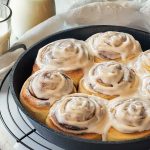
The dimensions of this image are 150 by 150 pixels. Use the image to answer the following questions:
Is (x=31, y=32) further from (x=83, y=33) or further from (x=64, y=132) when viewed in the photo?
(x=64, y=132)

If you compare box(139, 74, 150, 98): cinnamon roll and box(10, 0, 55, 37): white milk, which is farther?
box(10, 0, 55, 37): white milk

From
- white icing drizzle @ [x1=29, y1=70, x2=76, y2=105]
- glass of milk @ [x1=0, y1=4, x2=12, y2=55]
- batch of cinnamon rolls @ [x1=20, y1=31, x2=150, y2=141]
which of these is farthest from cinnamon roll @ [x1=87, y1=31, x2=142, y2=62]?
glass of milk @ [x1=0, y1=4, x2=12, y2=55]

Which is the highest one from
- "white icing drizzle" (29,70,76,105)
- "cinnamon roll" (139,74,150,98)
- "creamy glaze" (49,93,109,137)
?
"white icing drizzle" (29,70,76,105)

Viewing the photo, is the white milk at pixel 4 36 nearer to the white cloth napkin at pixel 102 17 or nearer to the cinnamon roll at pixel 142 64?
the white cloth napkin at pixel 102 17

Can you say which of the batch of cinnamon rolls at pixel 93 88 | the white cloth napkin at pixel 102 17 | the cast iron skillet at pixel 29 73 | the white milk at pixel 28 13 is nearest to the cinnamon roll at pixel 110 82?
the batch of cinnamon rolls at pixel 93 88

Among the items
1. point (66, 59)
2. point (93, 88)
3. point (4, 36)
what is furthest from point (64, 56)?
point (4, 36)

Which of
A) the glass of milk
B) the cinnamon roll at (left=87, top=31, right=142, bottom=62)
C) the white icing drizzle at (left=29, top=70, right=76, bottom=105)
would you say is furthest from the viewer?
the glass of milk

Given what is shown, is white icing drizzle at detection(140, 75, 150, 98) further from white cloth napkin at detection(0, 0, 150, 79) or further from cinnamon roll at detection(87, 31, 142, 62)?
white cloth napkin at detection(0, 0, 150, 79)
